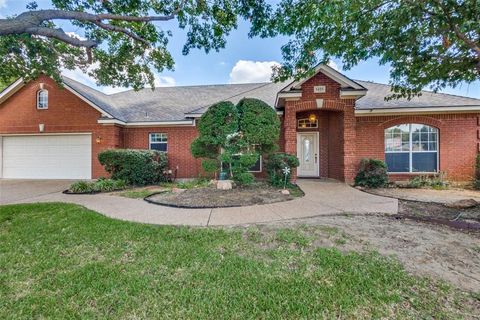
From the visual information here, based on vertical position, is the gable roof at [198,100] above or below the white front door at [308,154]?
above

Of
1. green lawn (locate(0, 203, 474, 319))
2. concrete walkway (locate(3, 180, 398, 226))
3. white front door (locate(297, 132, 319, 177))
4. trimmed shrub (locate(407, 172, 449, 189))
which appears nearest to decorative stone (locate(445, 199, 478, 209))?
concrete walkway (locate(3, 180, 398, 226))

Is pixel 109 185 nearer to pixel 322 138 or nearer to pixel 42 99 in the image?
pixel 42 99

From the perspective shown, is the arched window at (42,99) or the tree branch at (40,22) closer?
the tree branch at (40,22)

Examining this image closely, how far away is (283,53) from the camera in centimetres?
623

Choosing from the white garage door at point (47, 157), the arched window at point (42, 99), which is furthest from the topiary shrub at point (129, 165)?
the arched window at point (42, 99)

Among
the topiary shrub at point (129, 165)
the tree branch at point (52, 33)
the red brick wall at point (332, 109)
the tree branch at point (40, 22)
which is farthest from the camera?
the topiary shrub at point (129, 165)

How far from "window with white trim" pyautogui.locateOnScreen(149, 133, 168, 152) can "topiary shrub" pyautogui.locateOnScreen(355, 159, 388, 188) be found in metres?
10.1

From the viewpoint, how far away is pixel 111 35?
9.41 meters

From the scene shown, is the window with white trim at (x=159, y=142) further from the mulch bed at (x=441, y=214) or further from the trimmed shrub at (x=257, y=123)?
the mulch bed at (x=441, y=214)

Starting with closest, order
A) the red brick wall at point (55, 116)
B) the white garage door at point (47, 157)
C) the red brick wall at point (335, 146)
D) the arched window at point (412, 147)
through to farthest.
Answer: the red brick wall at point (335, 146) < the arched window at point (412, 147) < the red brick wall at point (55, 116) < the white garage door at point (47, 157)

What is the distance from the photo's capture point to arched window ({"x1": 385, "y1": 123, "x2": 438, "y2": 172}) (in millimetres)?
10633

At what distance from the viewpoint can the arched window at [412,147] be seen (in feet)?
34.9

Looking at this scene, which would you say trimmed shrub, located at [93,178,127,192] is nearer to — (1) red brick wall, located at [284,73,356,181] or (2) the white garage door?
(2) the white garage door

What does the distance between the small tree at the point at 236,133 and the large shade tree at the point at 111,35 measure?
2.62 m
